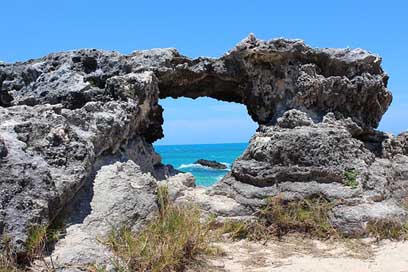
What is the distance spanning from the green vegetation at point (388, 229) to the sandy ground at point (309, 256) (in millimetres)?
139

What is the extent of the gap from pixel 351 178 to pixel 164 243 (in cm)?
322

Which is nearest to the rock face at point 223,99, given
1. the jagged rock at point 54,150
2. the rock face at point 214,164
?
the jagged rock at point 54,150

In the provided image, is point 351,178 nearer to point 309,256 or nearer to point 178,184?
point 309,256

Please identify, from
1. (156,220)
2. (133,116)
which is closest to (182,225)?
(156,220)

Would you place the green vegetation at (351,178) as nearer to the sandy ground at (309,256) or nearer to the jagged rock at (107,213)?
the sandy ground at (309,256)

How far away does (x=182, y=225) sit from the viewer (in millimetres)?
5367

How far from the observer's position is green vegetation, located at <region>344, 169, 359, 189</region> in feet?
22.8

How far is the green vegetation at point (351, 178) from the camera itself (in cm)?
694

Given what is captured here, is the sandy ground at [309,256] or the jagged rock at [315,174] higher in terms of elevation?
the jagged rock at [315,174]

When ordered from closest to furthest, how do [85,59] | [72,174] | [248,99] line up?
[72,174] → [85,59] → [248,99]

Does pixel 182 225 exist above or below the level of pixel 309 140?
below

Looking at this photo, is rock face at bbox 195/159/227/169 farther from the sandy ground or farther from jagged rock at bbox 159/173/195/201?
the sandy ground

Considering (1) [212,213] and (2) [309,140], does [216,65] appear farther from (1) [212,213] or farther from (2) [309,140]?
(1) [212,213]

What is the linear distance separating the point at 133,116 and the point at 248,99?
257 centimetres
